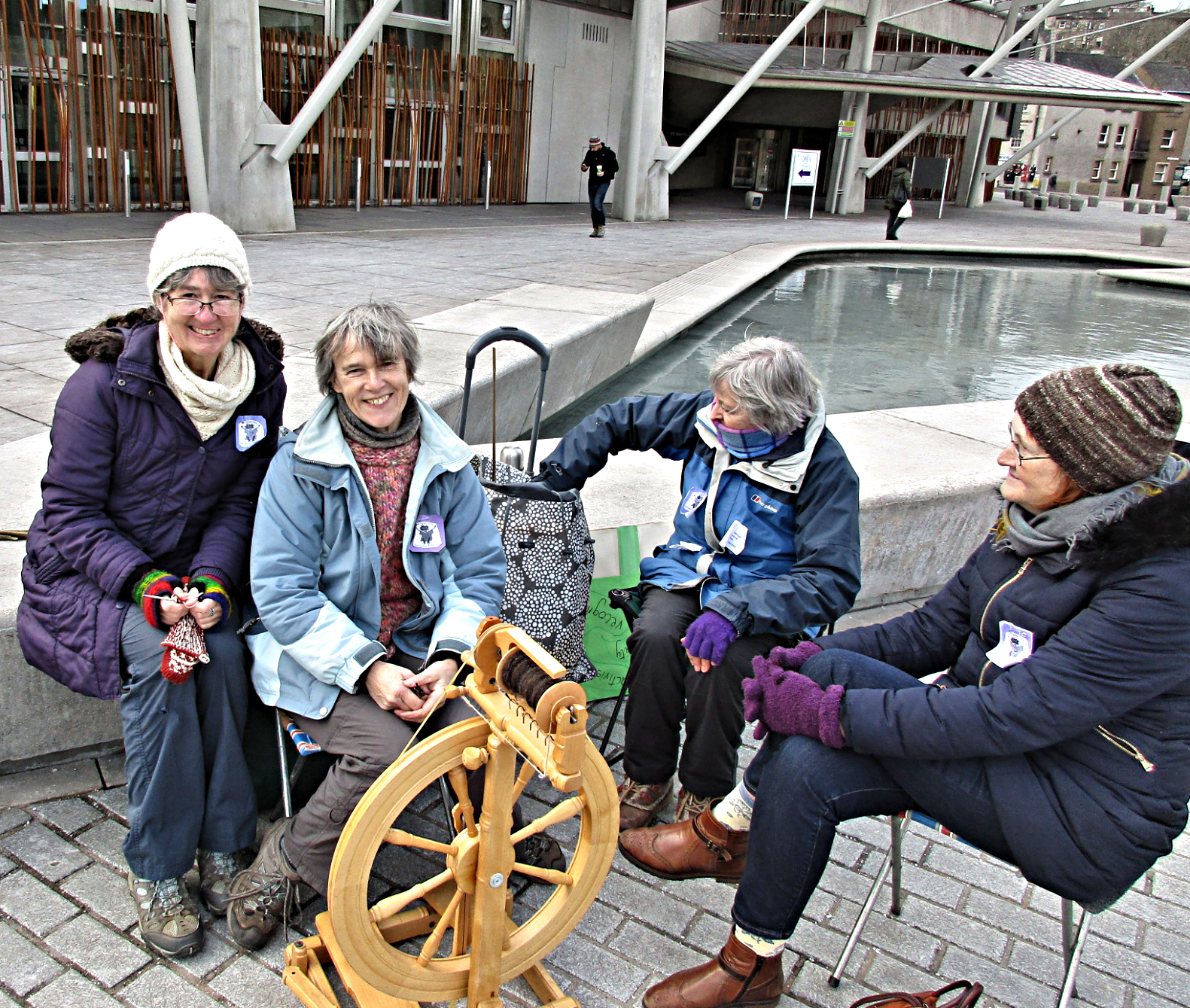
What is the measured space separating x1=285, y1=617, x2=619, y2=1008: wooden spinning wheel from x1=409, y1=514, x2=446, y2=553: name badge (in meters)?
0.61

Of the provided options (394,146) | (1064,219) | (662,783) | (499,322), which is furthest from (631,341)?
(1064,219)

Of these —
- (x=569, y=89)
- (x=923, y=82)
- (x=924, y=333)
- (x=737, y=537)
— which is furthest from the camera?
(x=923, y=82)

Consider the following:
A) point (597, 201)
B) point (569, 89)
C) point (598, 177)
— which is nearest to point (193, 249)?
point (597, 201)

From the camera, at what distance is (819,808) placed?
221 centimetres

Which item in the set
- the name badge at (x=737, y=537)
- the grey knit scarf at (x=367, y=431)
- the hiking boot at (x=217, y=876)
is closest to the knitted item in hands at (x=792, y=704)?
the name badge at (x=737, y=537)

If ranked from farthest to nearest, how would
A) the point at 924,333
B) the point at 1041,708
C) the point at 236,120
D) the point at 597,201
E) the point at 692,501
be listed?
the point at 597,201, the point at 236,120, the point at 924,333, the point at 692,501, the point at 1041,708

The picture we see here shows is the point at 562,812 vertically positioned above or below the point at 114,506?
below

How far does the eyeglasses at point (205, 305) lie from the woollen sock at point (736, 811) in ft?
5.84

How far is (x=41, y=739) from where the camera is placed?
2.77 m

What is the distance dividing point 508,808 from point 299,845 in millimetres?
697

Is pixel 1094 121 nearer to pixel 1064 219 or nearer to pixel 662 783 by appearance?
pixel 1064 219

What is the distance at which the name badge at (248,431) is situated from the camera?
8.45ft

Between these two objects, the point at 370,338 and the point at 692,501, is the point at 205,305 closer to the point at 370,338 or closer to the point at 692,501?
the point at 370,338

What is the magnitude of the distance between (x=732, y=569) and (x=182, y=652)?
1477mm
